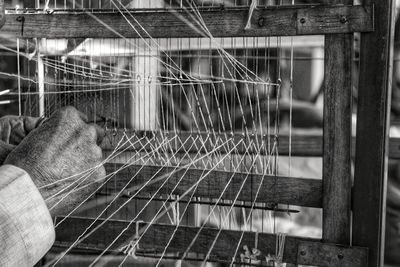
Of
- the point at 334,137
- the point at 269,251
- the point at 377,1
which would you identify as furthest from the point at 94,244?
the point at 377,1

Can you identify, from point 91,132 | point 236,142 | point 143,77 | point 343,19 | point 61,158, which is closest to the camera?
point 61,158

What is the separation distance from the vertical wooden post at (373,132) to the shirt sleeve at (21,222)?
1.32m

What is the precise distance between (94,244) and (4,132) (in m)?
0.86

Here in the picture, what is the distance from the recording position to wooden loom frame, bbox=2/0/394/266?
1929 mm

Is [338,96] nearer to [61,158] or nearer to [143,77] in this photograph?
[61,158]

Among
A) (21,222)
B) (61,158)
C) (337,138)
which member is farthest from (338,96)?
(21,222)

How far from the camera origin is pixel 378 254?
80.5 inches

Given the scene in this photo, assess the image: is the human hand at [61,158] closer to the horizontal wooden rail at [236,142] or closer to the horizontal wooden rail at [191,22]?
the horizontal wooden rail at [191,22]

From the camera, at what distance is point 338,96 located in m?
2.00

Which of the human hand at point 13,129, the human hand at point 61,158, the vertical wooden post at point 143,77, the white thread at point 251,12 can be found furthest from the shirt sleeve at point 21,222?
the vertical wooden post at point 143,77

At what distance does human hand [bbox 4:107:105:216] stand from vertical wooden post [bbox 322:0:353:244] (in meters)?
0.86

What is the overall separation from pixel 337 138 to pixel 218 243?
1.97ft

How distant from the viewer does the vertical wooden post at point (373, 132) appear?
76.1 inches

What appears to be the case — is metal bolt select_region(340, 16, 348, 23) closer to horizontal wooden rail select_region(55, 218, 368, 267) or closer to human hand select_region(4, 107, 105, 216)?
horizontal wooden rail select_region(55, 218, 368, 267)
